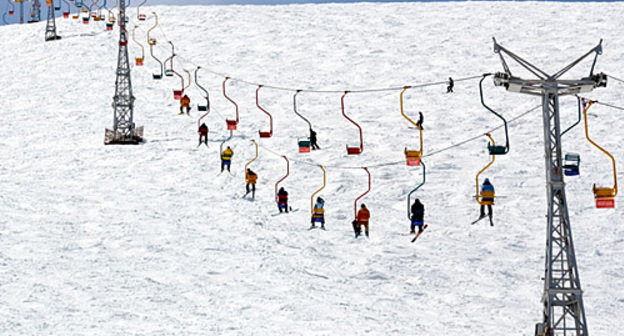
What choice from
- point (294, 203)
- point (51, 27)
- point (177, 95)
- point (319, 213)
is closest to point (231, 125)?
point (177, 95)

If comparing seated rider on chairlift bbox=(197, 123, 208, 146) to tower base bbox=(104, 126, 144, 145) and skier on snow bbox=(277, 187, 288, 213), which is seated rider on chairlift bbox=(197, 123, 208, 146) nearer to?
tower base bbox=(104, 126, 144, 145)

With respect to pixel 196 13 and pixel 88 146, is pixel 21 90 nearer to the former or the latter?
pixel 88 146

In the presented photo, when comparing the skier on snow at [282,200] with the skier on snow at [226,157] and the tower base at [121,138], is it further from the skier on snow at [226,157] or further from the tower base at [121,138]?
the tower base at [121,138]

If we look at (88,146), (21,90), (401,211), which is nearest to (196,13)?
(21,90)

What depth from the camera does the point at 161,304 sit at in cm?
1609

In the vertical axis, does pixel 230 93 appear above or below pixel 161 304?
above

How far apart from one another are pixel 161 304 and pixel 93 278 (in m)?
2.19

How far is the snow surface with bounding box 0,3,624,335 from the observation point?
16297 mm

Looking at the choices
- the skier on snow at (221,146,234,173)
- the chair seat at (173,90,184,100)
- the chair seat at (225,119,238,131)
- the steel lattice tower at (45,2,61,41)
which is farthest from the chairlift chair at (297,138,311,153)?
the steel lattice tower at (45,2,61,41)

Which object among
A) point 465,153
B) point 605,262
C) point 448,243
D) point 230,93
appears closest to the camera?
point 605,262

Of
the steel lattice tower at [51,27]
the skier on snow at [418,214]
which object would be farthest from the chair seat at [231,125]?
the steel lattice tower at [51,27]

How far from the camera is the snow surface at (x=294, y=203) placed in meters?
16.3

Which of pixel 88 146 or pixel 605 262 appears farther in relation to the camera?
pixel 88 146

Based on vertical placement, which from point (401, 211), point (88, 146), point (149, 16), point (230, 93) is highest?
point (149, 16)
